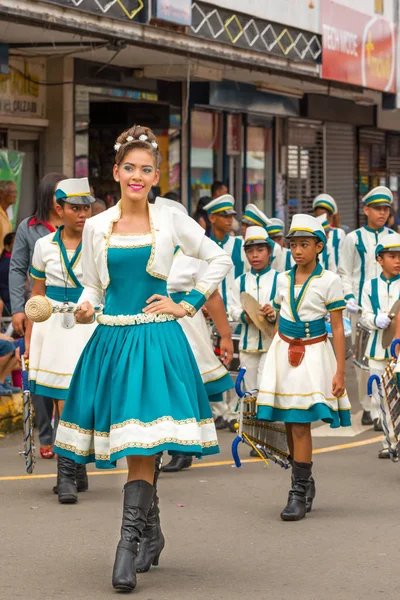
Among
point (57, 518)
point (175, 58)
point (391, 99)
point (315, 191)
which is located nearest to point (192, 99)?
point (175, 58)

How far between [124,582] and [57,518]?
1.84 metres

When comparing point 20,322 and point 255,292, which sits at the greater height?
point 255,292

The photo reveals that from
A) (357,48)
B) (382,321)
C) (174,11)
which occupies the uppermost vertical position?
(357,48)

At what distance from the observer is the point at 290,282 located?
27.2 feet

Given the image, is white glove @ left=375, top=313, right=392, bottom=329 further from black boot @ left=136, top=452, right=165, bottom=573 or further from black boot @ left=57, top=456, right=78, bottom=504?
black boot @ left=136, top=452, right=165, bottom=573

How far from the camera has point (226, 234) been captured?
12.1 meters

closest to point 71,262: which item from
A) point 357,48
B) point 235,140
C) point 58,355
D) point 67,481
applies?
point 58,355

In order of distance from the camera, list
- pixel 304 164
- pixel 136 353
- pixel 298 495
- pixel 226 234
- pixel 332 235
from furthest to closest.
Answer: pixel 304 164
pixel 332 235
pixel 226 234
pixel 298 495
pixel 136 353

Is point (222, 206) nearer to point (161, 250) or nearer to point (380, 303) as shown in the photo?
point (380, 303)

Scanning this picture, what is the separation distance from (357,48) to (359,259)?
8.85 metres

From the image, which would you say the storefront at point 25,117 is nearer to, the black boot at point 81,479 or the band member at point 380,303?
the band member at point 380,303

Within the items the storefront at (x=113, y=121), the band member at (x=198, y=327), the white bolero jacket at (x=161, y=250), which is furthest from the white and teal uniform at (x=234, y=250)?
Answer: the white bolero jacket at (x=161, y=250)

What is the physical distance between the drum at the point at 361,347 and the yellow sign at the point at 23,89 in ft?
18.2

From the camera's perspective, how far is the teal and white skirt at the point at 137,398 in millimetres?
6094
